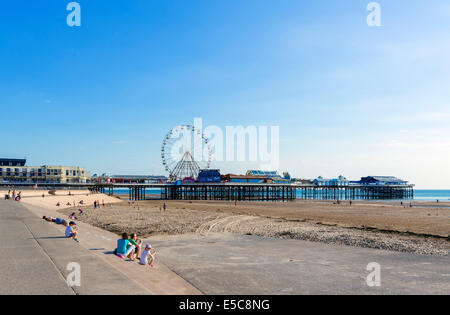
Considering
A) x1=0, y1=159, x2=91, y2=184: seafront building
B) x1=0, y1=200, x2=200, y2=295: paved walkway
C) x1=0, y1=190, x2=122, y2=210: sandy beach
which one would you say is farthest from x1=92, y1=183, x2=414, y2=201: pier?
x1=0, y1=200, x2=200, y2=295: paved walkway

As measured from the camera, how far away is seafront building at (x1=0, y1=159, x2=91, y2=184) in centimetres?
12590

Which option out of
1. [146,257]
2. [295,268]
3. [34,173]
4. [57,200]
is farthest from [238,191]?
[34,173]

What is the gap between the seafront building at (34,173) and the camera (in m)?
126

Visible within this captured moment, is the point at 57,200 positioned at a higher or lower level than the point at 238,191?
higher

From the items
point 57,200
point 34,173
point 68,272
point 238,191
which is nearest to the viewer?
point 68,272

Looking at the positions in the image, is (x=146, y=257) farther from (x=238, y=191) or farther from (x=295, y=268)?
(x=238, y=191)

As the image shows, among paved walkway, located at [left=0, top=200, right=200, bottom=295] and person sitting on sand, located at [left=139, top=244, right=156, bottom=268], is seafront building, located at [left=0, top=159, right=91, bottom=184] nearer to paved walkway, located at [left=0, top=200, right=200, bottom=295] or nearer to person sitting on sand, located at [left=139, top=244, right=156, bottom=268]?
paved walkway, located at [left=0, top=200, right=200, bottom=295]

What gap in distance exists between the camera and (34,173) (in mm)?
131875

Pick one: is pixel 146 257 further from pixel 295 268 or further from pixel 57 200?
pixel 57 200

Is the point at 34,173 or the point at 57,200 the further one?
the point at 34,173

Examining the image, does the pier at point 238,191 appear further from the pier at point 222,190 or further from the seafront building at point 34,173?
the seafront building at point 34,173

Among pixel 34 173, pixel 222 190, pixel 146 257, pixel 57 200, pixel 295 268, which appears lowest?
pixel 222 190

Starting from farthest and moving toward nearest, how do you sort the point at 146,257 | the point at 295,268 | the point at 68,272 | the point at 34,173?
the point at 34,173 → the point at 295,268 → the point at 146,257 → the point at 68,272
